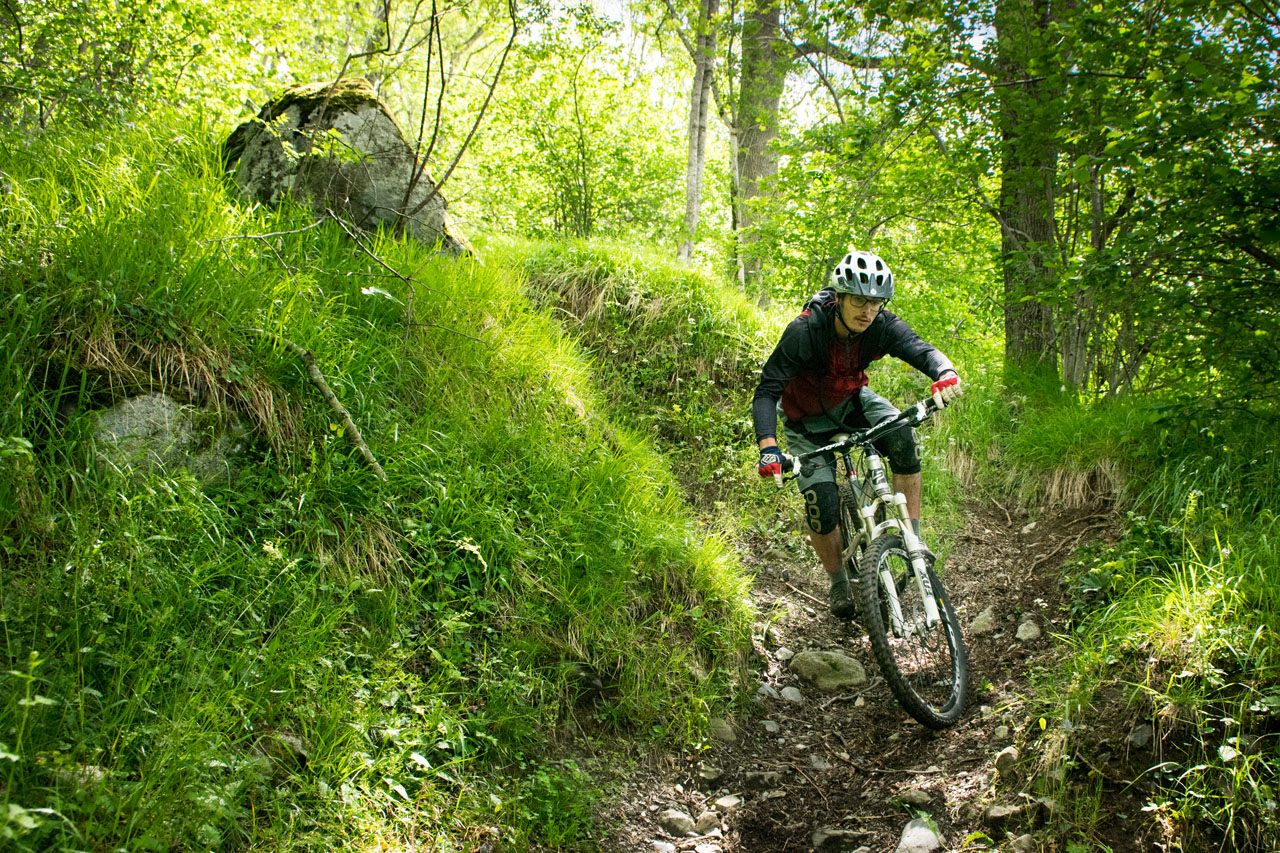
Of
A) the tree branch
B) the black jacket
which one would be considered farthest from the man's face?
the tree branch

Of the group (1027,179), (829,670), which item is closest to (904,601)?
(829,670)

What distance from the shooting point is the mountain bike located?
3.76 metres

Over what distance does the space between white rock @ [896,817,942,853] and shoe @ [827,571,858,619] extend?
1.46 metres

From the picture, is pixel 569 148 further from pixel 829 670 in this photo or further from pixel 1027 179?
pixel 829 670

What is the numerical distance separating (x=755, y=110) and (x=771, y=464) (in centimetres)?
848

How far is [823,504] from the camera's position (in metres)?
4.39

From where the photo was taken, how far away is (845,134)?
20.7 ft

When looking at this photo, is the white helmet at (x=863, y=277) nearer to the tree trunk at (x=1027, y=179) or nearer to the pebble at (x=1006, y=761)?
the tree trunk at (x=1027, y=179)

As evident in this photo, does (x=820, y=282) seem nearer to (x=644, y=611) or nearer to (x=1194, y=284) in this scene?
(x=1194, y=284)

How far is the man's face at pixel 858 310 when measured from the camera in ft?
13.8

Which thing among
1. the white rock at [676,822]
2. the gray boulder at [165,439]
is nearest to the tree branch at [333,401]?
the gray boulder at [165,439]

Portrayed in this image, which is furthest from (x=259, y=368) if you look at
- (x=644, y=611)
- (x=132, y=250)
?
(x=644, y=611)

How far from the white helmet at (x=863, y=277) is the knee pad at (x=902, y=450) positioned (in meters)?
0.85

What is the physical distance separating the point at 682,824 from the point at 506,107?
32.1ft
